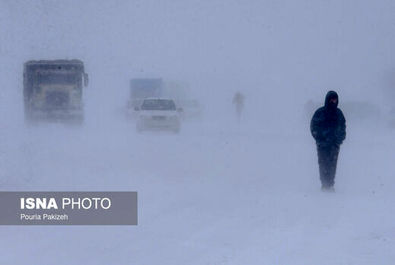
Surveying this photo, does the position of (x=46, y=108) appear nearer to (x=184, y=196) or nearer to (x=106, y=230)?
(x=184, y=196)

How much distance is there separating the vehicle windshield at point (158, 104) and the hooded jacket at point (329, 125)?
56.4 feet

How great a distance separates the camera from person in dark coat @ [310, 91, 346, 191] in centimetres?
1209

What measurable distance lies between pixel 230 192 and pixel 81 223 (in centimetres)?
421

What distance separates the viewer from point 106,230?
8023 millimetres

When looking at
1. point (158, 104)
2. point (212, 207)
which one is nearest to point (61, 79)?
point (158, 104)

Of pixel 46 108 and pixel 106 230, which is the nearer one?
pixel 106 230

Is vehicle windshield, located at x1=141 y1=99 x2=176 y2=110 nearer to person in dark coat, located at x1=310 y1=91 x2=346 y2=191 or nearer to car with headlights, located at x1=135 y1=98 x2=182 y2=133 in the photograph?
car with headlights, located at x1=135 y1=98 x2=182 y2=133

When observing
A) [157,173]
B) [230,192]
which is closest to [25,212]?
[230,192]

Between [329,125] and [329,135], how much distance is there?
20 cm

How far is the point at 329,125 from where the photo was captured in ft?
40.0
